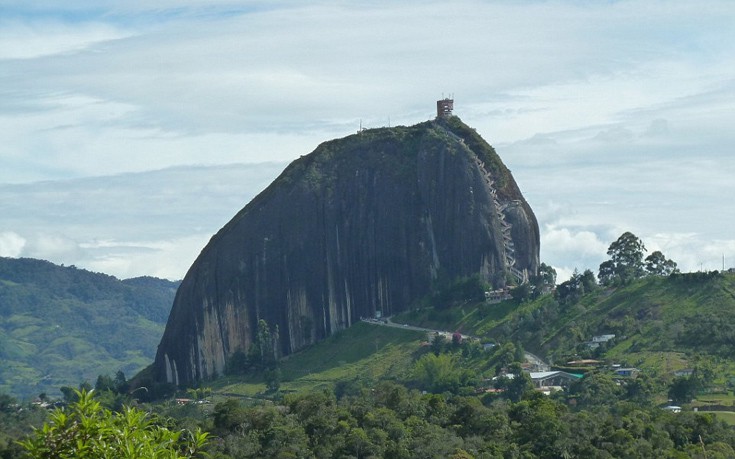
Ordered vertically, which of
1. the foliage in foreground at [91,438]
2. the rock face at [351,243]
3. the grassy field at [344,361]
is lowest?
the foliage in foreground at [91,438]

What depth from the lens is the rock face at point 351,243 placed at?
15788cm

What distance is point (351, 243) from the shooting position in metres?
163

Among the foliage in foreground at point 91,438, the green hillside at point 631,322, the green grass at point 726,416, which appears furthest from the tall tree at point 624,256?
the foliage in foreground at point 91,438

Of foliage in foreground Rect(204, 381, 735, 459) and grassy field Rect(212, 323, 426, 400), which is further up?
grassy field Rect(212, 323, 426, 400)

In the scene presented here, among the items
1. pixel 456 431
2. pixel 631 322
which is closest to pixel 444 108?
pixel 631 322

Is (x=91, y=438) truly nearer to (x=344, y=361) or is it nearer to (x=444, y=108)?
(x=344, y=361)

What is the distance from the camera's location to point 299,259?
536ft

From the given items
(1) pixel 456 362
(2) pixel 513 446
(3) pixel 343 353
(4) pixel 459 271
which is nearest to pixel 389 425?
(2) pixel 513 446

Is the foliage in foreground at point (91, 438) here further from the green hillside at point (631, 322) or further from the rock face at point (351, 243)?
the rock face at point (351, 243)

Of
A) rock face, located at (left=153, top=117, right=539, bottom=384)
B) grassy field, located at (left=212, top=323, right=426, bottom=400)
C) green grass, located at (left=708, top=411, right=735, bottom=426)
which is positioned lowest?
green grass, located at (left=708, top=411, right=735, bottom=426)

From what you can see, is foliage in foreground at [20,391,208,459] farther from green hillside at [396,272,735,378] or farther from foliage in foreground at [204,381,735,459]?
green hillside at [396,272,735,378]

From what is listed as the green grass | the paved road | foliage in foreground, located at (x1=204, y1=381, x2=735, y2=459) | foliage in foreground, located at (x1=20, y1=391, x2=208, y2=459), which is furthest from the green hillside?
foliage in foreground, located at (x1=20, y1=391, x2=208, y2=459)

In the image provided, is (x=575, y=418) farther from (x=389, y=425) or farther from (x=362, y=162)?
(x=362, y=162)

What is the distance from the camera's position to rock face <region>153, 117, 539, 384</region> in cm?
15788
